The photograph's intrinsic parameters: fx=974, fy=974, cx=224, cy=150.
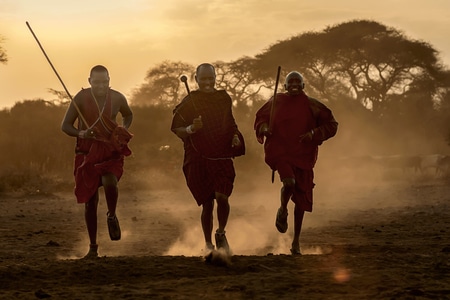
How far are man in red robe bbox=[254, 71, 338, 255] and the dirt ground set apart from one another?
608 mm

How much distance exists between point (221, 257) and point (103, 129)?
1586mm

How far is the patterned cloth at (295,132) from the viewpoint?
26.5ft

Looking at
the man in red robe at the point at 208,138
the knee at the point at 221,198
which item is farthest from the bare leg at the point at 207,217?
the knee at the point at 221,198

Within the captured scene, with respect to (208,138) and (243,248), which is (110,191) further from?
(243,248)

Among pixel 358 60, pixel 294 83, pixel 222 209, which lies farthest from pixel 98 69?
pixel 358 60

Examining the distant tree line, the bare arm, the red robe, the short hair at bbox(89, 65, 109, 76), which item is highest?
the distant tree line

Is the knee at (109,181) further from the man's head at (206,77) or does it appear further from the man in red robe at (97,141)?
the man's head at (206,77)

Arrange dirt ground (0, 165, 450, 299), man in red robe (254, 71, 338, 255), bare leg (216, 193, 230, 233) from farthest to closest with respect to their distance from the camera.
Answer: man in red robe (254, 71, 338, 255) → bare leg (216, 193, 230, 233) → dirt ground (0, 165, 450, 299)

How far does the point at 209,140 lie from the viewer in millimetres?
7496

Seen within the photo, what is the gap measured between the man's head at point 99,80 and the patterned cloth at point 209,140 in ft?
2.07

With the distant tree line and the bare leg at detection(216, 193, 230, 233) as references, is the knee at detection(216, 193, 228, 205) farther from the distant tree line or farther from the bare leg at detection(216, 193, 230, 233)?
the distant tree line

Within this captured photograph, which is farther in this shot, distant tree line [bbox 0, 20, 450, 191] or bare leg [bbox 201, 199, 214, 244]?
distant tree line [bbox 0, 20, 450, 191]

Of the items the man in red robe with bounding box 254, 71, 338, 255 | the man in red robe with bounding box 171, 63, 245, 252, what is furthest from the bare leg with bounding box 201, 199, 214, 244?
the man in red robe with bounding box 254, 71, 338, 255

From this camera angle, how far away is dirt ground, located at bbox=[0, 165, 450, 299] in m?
5.56
